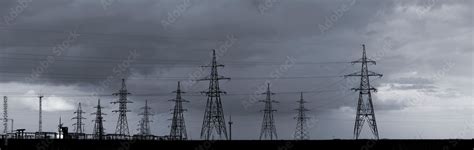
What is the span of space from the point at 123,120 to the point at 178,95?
9289 mm
